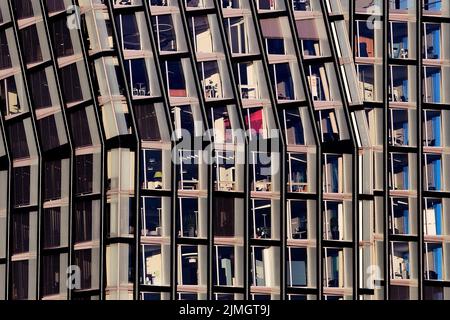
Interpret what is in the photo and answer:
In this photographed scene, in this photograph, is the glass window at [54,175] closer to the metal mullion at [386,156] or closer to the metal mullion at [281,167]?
the metal mullion at [281,167]

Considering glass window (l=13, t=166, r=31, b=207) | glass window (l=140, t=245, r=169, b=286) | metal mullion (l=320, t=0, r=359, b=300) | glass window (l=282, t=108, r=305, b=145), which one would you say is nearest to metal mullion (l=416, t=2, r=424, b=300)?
metal mullion (l=320, t=0, r=359, b=300)

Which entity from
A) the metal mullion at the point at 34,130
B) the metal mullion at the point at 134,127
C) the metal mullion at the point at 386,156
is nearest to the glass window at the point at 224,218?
the metal mullion at the point at 134,127

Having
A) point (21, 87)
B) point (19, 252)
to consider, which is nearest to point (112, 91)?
point (21, 87)

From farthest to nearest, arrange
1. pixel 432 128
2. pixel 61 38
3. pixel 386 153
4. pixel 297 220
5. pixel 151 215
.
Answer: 1. pixel 432 128
2. pixel 386 153
3. pixel 297 220
4. pixel 61 38
5. pixel 151 215

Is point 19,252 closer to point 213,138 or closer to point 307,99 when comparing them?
point 213,138

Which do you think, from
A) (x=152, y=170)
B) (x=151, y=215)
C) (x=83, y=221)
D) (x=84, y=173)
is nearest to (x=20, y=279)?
(x=83, y=221)

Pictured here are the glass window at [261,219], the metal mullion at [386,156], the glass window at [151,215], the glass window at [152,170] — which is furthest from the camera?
the metal mullion at [386,156]

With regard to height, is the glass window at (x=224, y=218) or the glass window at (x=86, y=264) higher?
the glass window at (x=224, y=218)

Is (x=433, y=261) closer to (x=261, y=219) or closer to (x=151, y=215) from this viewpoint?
(x=261, y=219)
